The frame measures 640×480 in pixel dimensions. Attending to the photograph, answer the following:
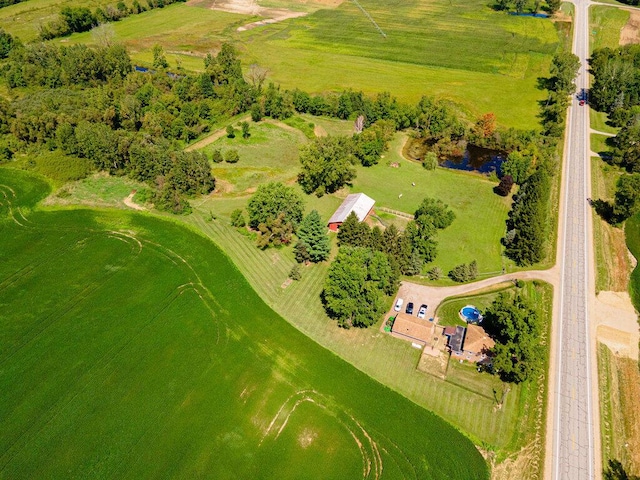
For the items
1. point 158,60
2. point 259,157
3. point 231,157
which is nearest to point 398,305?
point 259,157

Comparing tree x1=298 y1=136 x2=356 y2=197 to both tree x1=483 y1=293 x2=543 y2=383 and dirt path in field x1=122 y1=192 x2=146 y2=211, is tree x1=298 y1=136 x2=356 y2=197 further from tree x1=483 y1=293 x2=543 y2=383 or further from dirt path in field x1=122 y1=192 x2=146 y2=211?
tree x1=483 y1=293 x2=543 y2=383

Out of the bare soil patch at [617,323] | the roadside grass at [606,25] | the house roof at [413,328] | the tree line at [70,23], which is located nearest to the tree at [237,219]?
the house roof at [413,328]

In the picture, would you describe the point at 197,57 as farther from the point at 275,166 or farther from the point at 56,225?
the point at 56,225

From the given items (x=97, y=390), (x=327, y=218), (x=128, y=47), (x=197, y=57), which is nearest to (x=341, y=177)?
(x=327, y=218)

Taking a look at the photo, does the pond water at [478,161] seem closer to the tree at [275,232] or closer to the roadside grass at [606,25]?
the tree at [275,232]

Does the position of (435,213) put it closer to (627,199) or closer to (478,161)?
(478,161)

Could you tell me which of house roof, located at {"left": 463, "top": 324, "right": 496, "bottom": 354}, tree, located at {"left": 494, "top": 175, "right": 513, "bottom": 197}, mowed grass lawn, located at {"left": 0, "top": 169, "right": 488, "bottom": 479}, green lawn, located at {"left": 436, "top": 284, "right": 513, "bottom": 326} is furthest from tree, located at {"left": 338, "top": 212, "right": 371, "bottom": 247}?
tree, located at {"left": 494, "top": 175, "right": 513, "bottom": 197}
